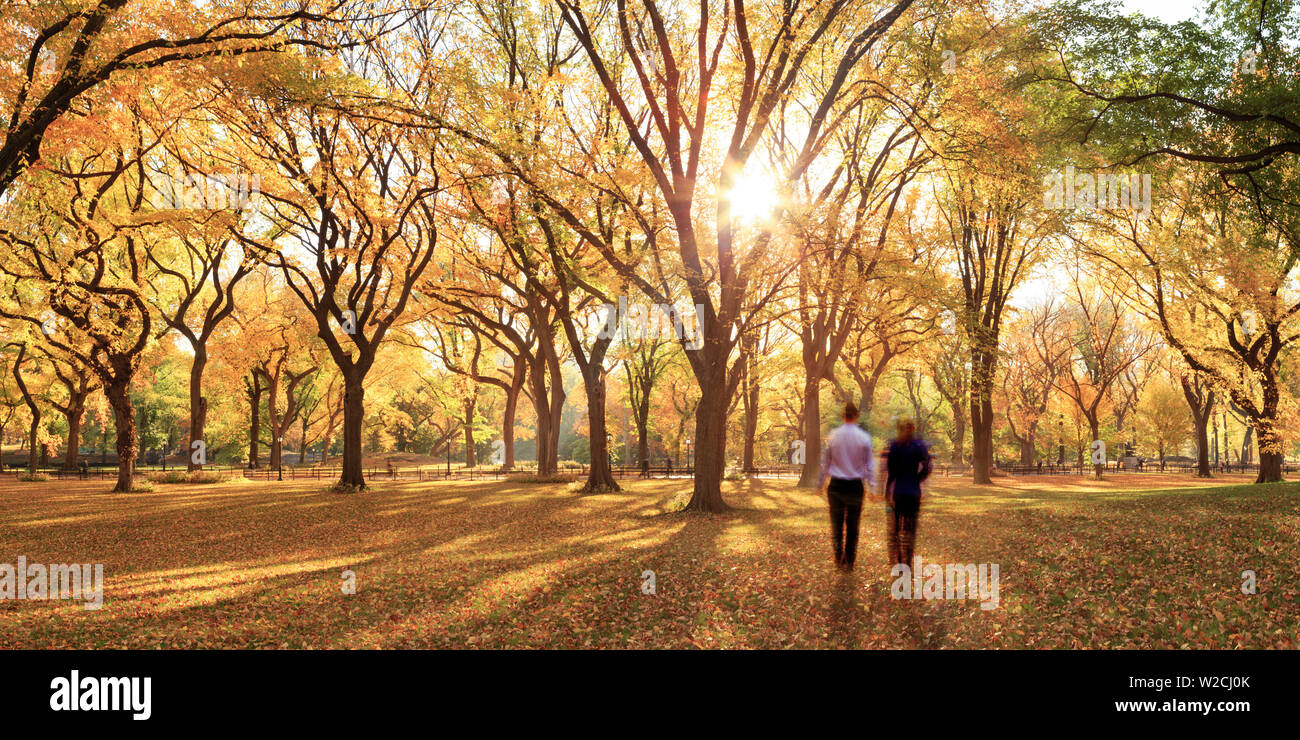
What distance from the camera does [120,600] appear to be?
341 inches

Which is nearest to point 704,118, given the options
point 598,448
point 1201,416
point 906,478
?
point 906,478

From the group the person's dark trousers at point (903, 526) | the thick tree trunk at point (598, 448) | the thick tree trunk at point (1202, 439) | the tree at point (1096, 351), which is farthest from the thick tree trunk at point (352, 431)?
the thick tree trunk at point (1202, 439)

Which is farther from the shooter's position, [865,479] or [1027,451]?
[1027,451]

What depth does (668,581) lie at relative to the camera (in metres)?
9.15

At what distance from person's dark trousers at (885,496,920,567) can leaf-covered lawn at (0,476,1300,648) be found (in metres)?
0.37

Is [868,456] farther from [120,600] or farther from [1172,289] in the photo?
[1172,289]

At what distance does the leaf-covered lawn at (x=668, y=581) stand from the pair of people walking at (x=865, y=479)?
1.62 ft

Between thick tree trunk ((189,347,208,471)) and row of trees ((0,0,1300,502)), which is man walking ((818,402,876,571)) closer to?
row of trees ((0,0,1300,502))

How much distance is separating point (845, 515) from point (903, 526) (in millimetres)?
712

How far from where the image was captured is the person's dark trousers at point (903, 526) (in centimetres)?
862

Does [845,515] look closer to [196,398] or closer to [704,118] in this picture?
[704,118]

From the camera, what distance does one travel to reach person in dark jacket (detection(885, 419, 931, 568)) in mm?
8617
